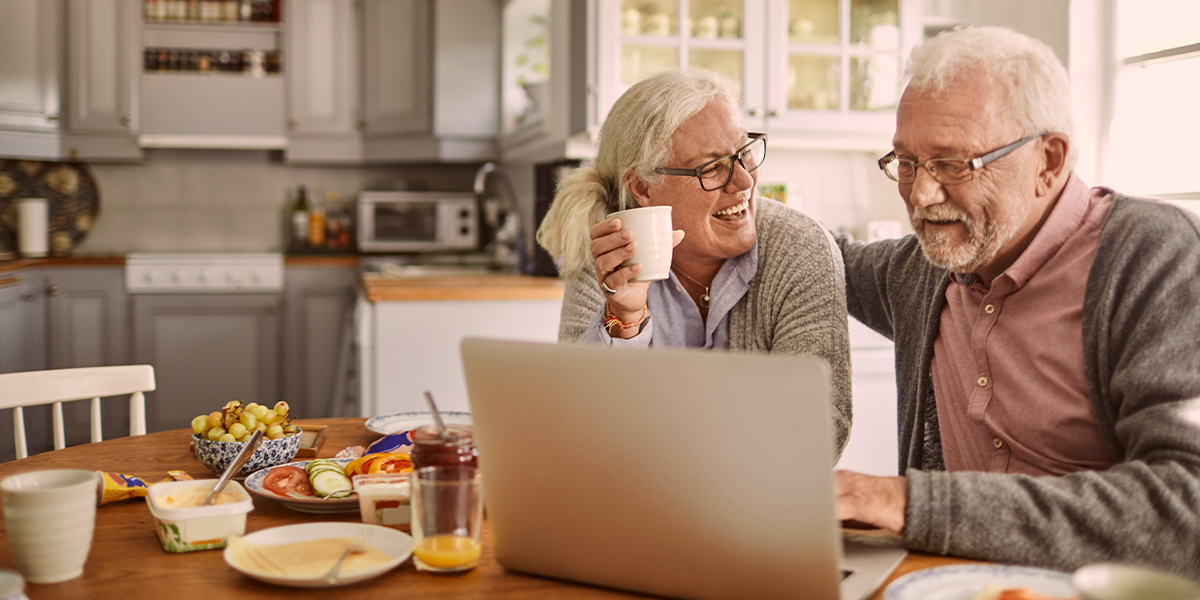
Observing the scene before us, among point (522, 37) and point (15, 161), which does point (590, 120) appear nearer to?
point (522, 37)

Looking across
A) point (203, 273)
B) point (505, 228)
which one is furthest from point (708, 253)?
point (203, 273)

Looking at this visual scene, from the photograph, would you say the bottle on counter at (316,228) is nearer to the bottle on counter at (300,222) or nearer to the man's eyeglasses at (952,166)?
the bottle on counter at (300,222)

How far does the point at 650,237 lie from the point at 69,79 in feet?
13.5

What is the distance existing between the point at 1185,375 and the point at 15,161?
199 inches

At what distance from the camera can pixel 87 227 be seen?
15.4 ft

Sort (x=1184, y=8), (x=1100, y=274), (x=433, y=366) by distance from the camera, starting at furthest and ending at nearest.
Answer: (x=433, y=366) < (x=1184, y=8) < (x=1100, y=274)

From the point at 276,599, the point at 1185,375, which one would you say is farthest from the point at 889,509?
the point at 276,599

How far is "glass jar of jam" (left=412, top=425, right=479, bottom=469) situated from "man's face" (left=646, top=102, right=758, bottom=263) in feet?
2.37

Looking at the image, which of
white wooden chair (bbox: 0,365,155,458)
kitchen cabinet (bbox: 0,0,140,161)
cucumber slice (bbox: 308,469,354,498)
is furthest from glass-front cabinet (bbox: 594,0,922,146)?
kitchen cabinet (bbox: 0,0,140,161)

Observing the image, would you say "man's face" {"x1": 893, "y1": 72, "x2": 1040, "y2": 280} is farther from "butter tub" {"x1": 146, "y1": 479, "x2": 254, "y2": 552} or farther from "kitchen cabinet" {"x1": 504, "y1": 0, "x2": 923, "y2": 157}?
"kitchen cabinet" {"x1": 504, "y1": 0, "x2": 923, "y2": 157}

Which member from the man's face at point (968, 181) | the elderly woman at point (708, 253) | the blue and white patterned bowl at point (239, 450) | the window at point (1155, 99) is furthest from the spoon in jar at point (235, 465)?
the window at point (1155, 99)

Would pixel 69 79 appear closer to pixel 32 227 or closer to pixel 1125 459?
pixel 32 227

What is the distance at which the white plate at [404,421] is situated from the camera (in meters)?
1.41

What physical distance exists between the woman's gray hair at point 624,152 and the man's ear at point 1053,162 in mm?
496
